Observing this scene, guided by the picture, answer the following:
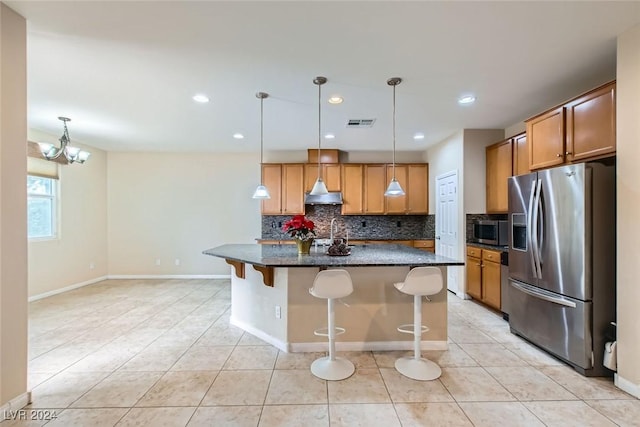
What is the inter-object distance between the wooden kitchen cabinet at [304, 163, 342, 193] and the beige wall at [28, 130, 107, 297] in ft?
13.5

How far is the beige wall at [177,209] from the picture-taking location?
6.25 m

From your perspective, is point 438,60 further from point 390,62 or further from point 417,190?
point 417,190

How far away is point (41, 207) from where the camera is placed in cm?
488

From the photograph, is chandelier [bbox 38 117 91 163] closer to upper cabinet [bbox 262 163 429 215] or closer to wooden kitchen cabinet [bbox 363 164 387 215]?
upper cabinet [bbox 262 163 429 215]

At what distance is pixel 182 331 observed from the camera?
11.3 ft

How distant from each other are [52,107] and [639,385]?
6.26m

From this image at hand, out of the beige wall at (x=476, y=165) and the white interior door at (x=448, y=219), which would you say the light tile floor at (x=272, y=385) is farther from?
the beige wall at (x=476, y=165)

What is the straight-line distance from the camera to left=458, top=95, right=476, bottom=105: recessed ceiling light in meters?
3.38

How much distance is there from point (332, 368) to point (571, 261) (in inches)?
84.8

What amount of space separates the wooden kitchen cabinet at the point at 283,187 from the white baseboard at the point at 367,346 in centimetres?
332

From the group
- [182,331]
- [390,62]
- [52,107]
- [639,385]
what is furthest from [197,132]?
[639,385]

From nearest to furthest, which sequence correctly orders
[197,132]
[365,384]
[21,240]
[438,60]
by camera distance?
1. [21,240]
2. [365,384]
3. [438,60]
4. [197,132]

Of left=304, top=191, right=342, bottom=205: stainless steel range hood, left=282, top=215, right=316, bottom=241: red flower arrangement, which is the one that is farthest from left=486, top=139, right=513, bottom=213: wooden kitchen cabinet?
left=282, top=215, right=316, bottom=241: red flower arrangement

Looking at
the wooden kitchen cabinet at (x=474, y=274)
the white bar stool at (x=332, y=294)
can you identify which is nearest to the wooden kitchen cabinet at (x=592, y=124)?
the wooden kitchen cabinet at (x=474, y=274)
